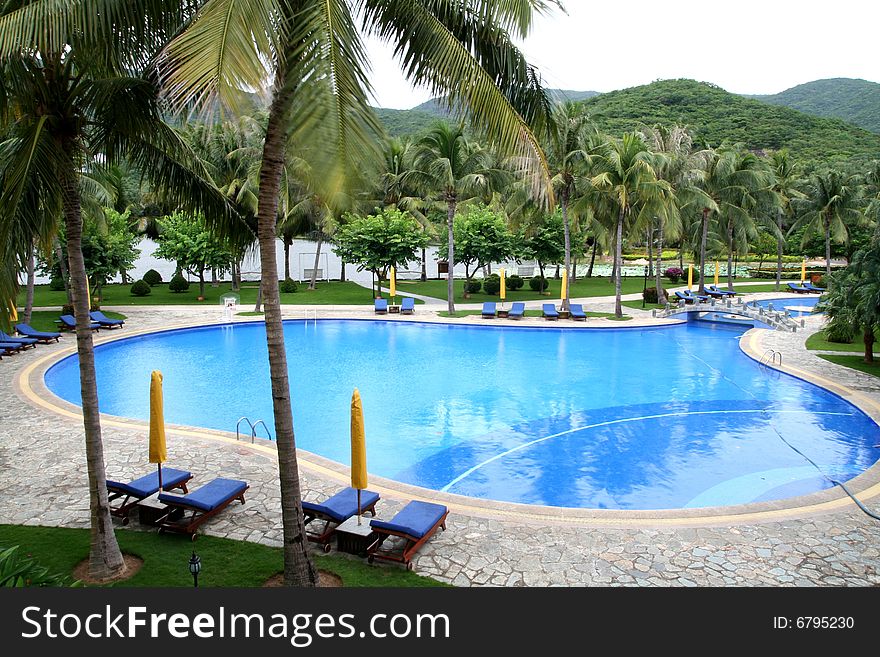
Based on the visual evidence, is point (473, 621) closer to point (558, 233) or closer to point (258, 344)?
point (258, 344)

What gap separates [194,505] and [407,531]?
2.88 m

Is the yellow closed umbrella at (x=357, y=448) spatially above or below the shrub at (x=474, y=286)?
below

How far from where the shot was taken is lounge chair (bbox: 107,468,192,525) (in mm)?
8766

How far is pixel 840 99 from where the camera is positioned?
363 ft

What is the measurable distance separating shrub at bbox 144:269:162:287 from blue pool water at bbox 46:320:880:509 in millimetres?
18078

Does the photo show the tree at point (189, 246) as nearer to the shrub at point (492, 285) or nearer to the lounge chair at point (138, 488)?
the shrub at point (492, 285)

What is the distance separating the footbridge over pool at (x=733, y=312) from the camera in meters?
25.7

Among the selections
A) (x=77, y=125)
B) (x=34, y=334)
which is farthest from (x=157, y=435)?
(x=34, y=334)

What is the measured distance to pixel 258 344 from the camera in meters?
24.6

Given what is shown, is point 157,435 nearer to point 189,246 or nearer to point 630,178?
point 630,178

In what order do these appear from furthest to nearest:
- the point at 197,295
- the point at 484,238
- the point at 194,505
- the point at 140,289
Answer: the point at 197,295 → the point at 140,289 → the point at 484,238 → the point at 194,505

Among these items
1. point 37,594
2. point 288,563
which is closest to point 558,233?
point 288,563

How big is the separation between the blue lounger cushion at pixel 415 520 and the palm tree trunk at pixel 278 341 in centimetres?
125

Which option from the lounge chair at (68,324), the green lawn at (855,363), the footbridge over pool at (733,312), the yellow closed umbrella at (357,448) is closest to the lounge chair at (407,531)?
the yellow closed umbrella at (357,448)
